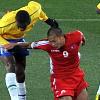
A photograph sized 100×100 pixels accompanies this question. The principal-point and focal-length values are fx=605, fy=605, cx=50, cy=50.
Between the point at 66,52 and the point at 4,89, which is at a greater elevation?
the point at 66,52

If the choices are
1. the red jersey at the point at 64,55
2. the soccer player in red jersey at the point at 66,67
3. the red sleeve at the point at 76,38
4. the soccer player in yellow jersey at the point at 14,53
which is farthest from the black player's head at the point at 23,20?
the red sleeve at the point at 76,38

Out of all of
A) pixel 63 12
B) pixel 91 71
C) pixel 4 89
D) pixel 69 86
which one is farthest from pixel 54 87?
pixel 63 12

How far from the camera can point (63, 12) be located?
18.3m

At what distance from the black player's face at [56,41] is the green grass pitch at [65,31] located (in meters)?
1.89

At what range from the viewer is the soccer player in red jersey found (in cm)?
809

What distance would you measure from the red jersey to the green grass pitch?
1563 millimetres

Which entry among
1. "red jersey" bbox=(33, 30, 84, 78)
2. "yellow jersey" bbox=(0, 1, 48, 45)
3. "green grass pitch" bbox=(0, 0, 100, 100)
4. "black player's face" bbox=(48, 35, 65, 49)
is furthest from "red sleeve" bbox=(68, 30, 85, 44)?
"green grass pitch" bbox=(0, 0, 100, 100)

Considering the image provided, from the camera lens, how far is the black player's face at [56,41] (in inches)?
311

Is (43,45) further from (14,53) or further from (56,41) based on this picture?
(14,53)

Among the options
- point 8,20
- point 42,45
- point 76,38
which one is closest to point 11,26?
point 8,20

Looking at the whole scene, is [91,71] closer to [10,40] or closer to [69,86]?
[10,40]

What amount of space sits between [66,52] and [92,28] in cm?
784

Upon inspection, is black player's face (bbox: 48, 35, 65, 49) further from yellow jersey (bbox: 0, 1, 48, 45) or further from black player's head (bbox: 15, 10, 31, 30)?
yellow jersey (bbox: 0, 1, 48, 45)

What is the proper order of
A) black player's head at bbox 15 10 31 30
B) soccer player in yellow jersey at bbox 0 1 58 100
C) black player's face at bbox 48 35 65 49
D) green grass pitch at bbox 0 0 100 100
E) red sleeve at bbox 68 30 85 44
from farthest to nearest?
green grass pitch at bbox 0 0 100 100 < soccer player in yellow jersey at bbox 0 1 58 100 < black player's head at bbox 15 10 31 30 < red sleeve at bbox 68 30 85 44 < black player's face at bbox 48 35 65 49
